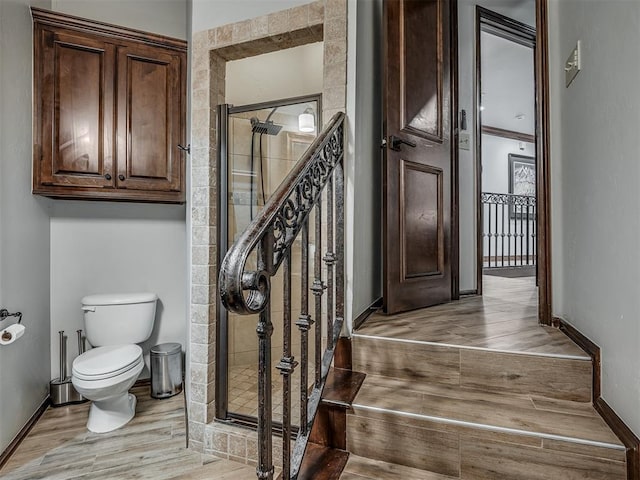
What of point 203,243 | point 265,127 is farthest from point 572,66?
point 203,243

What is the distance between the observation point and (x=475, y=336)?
5.57ft

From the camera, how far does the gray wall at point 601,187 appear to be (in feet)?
3.69

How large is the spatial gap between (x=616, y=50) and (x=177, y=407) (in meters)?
3.10

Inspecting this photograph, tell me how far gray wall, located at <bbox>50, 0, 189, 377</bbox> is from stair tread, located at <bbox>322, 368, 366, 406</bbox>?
5.18ft

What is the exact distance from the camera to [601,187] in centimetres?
135

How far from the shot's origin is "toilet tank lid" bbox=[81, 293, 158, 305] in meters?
2.75

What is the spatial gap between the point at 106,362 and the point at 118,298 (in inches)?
22.9

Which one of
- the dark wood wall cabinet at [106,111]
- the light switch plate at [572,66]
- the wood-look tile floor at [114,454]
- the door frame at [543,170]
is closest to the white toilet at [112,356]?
the wood-look tile floor at [114,454]

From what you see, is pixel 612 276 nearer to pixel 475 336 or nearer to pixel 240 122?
pixel 475 336

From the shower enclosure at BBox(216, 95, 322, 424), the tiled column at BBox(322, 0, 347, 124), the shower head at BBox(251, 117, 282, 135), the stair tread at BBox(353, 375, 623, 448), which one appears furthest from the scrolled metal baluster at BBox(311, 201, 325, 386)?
the shower head at BBox(251, 117, 282, 135)

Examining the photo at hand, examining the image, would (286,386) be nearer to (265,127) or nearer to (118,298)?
(265,127)

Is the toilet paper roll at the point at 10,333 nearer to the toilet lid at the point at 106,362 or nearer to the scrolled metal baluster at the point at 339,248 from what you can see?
the toilet lid at the point at 106,362

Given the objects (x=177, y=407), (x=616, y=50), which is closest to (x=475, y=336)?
(x=616, y=50)

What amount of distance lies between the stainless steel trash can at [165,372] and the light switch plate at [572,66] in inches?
120
